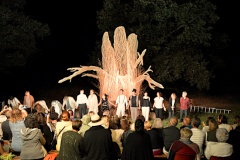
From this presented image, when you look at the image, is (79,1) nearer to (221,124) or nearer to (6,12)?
(6,12)

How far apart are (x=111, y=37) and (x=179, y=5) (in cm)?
407

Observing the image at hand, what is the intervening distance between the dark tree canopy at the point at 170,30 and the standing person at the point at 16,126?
14.0 meters

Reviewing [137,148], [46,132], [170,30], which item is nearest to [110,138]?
[137,148]

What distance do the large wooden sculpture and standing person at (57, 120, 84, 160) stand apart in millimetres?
9793

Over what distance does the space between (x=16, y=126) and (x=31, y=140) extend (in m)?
1.03

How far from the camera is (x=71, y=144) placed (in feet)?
25.0

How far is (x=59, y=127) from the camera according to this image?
344 inches

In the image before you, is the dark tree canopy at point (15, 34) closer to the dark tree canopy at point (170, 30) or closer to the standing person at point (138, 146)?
the dark tree canopy at point (170, 30)

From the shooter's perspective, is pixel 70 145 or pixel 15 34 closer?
pixel 70 145

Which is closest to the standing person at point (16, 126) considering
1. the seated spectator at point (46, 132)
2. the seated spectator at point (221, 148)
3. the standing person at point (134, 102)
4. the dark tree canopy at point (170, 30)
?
the seated spectator at point (46, 132)

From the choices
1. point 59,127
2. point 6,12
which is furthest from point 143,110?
point 6,12

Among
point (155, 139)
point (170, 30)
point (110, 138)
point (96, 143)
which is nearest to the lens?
point (96, 143)

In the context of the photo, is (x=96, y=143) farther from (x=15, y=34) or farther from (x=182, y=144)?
(x=15, y=34)

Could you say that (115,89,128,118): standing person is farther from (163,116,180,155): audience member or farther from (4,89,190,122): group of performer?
(163,116,180,155): audience member
